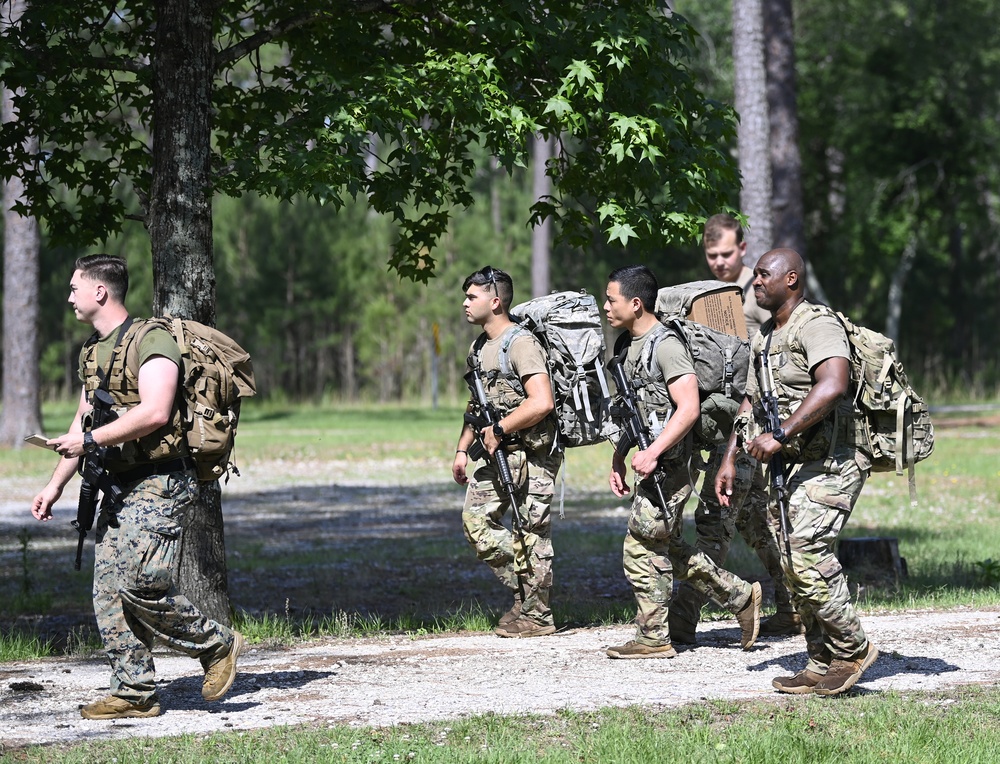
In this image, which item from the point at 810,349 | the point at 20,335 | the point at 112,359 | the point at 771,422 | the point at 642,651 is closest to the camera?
the point at 112,359

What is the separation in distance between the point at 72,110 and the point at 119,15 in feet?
2.41

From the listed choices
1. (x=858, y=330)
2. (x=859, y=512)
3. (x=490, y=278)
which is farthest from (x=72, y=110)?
(x=859, y=512)

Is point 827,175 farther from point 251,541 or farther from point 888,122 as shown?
point 251,541

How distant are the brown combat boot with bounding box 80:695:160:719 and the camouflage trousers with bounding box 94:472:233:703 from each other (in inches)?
1.1

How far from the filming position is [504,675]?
22.7 feet

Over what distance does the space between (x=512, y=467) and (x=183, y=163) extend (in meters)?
2.70

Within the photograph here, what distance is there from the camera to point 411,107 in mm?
8148

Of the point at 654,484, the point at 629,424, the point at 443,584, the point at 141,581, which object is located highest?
the point at 629,424

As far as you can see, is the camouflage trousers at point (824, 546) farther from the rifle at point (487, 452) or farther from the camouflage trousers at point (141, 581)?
the camouflage trousers at point (141, 581)

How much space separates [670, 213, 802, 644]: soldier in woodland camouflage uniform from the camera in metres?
7.61

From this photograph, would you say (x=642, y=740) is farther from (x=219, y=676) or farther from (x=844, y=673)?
(x=219, y=676)

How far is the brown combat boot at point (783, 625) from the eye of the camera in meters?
7.89

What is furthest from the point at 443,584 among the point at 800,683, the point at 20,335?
the point at 20,335

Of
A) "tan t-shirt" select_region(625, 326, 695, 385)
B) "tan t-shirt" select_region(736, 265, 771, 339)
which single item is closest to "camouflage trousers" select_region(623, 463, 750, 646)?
"tan t-shirt" select_region(625, 326, 695, 385)
